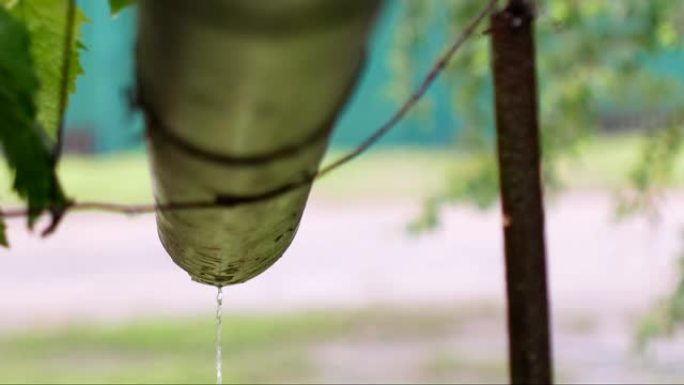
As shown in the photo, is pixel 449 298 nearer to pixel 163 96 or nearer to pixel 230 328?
pixel 230 328

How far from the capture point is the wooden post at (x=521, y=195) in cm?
103

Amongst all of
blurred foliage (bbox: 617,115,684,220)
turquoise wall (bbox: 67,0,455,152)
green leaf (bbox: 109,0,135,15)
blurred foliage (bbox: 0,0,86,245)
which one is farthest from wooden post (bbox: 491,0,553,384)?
turquoise wall (bbox: 67,0,455,152)

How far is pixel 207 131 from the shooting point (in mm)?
573

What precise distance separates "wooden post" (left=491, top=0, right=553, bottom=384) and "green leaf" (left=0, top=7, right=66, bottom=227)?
19.7 inches

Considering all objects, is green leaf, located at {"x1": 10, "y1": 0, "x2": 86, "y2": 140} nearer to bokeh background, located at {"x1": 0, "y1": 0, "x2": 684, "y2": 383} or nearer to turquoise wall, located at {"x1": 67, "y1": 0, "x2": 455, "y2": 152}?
bokeh background, located at {"x1": 0, "y1": 0, "x2": 684, "y2": 383}

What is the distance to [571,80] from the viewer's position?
10.4 feet

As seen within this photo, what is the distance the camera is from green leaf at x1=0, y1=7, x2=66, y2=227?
61cm

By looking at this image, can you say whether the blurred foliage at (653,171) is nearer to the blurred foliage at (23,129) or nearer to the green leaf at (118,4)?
the green leaf at (118,4)

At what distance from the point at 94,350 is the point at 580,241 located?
2.82m

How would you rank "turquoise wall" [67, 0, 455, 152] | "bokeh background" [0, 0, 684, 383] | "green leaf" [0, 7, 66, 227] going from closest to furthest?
"green leaf" [0, 7, 66, 227]
"bokeh background" [0, 0, 684, 383]
"turquoise wall" [67, 0, 455, 152]

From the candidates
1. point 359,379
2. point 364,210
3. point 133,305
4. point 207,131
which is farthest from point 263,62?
point 364,210

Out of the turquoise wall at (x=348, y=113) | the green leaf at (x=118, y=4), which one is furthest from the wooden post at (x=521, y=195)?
the turquoise wall at (x=348, y=113)

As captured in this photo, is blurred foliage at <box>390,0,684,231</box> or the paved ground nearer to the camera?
blurred foliage at <box>390,0,684,231</box>

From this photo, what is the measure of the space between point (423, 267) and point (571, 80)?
3.03m
